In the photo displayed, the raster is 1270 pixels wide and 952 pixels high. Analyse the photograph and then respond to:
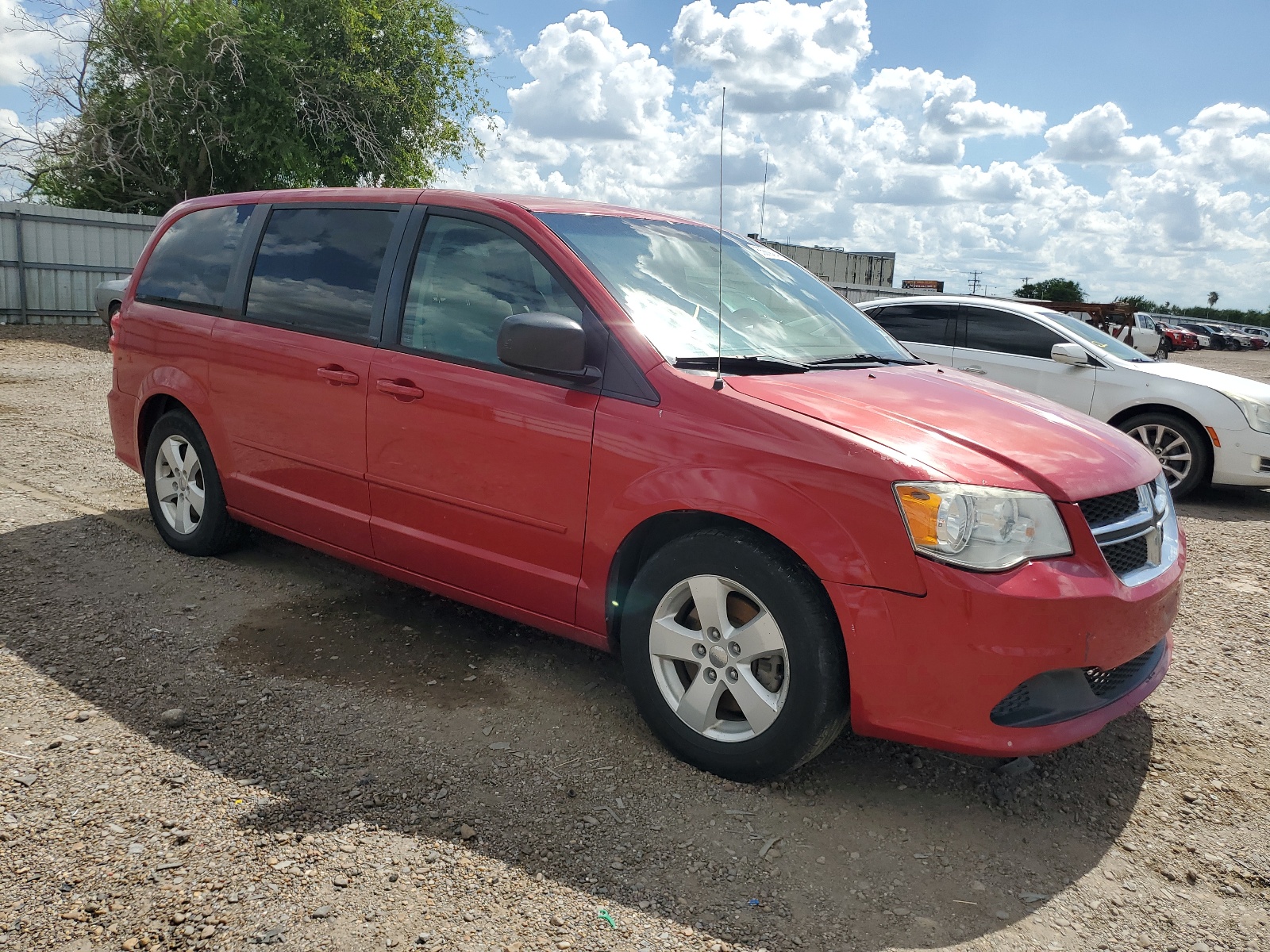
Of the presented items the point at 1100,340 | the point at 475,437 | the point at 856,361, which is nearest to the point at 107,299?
the point at 1100,340

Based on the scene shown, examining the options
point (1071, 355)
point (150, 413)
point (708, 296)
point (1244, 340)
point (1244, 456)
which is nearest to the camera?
point (708, 296)

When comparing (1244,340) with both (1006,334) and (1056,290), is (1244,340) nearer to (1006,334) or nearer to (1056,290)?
(1056,290)

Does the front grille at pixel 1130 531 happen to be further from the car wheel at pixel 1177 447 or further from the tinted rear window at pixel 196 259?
the car wheel at pixel 1177 447

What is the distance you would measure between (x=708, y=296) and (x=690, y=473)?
A: 922 millimetres

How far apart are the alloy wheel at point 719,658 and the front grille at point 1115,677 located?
0.91 m

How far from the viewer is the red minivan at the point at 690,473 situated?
9.05 ft

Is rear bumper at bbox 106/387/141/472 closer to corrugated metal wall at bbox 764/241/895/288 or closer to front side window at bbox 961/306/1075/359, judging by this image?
front side window at bbox 961/306/1075/359

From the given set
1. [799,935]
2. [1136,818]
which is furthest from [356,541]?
[1136,818]

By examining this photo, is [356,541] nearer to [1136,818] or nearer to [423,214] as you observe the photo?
[423,214]

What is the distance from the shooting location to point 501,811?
9.64ft

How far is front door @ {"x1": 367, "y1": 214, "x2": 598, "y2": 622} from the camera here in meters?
3.42

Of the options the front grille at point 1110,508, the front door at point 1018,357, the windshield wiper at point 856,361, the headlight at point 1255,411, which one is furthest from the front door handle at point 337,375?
the headlight at point 1255,411

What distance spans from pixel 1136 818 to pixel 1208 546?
4.21m

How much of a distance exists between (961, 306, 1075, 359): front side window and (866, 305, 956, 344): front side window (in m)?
0.18
